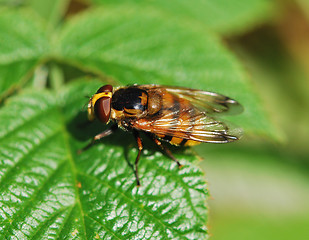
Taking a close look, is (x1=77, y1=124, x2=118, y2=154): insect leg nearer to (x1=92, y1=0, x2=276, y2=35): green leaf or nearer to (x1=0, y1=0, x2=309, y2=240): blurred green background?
(x1=92, y1=0, x2=276, y2=35): green leaf

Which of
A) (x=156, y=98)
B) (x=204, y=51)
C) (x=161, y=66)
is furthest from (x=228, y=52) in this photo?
(x=156, y=98)

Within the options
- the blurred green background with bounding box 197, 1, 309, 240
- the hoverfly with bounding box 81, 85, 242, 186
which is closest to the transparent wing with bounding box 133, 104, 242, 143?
the hoverfly with bounding box 81, 85, 242, 186

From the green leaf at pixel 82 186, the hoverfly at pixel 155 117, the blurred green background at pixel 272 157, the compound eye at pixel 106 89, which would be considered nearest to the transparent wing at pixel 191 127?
the hoverfly at pixel 155 117

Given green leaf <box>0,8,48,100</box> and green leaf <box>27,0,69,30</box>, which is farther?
green leaf <box>27,0,69,30</box>

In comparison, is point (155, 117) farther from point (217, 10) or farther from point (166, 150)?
point (217, 10)

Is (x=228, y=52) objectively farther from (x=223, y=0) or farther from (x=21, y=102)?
(x=21, y=102)

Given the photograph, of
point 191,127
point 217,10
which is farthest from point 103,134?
point 217,10
